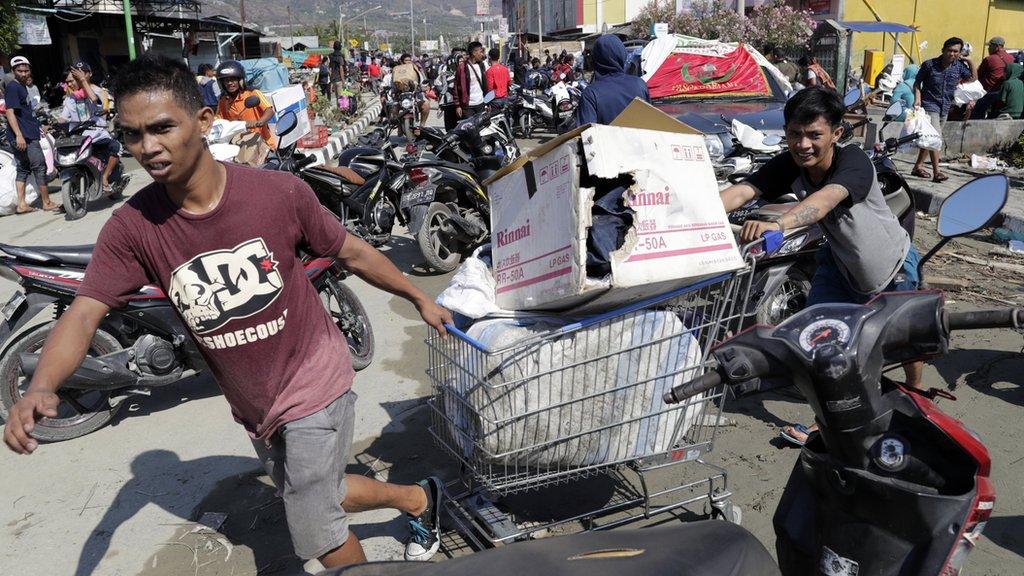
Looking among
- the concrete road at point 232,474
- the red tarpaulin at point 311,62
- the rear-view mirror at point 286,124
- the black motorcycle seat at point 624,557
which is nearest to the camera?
the black motorcycle seat at point 624,557

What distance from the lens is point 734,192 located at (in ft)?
10.9

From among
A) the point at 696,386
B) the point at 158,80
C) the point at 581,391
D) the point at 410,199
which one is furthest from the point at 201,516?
the point at 410,199

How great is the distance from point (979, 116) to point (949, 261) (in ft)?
25.8

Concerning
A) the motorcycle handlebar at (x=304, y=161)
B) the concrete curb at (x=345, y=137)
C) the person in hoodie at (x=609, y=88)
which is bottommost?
the concrete curb at (x=345, y=137)

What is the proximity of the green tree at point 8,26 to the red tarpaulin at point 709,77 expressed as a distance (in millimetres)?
17488

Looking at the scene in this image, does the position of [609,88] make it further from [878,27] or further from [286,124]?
[878,27]

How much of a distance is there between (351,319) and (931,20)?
31.9 metres

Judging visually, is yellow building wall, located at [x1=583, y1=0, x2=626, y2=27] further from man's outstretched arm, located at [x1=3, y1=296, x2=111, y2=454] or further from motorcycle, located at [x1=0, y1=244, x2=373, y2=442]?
man's outstretched arm, located at [x1=3, y1=296, x2=111, y2=454]

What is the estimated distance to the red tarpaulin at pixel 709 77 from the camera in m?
9.66

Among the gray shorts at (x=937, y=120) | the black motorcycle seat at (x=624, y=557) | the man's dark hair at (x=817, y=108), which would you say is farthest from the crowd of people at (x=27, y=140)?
the gray shorts at (x=937, y=120)

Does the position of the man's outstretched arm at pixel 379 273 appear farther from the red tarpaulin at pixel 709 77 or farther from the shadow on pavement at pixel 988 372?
the red tarpaulin at pixel 709 77

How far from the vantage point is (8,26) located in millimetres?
19281

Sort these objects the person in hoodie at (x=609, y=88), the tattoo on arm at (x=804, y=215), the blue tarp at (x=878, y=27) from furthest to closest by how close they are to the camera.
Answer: the blue tarp at (x=878, y=27), the person in hoodie at (x=609, y=88), the tattoo on arm at (x=804, y=215)

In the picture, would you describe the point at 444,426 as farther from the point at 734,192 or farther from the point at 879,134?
the point at 879,134
